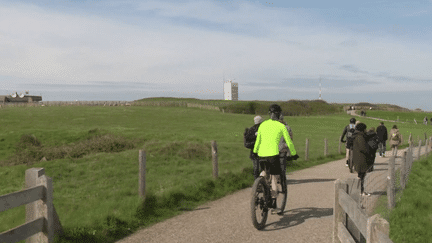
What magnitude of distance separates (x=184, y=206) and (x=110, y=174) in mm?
8497

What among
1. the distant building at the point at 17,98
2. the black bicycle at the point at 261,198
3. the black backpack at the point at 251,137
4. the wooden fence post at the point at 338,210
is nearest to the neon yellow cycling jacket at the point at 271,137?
the black bicycle at the point at 261,198

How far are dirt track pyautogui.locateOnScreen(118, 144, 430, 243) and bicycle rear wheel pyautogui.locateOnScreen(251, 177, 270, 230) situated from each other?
0.18 meters

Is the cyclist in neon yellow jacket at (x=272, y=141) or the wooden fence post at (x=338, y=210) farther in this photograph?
the cyclist in neon yellow jacket at (x=272, y=141)

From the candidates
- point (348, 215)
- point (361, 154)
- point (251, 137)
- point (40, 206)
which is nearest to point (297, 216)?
point (251, 137)

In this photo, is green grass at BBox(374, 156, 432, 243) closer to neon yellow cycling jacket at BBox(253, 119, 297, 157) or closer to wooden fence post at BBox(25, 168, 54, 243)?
neon yellow cycling jacket at BBox(253, 119, 297, 157)

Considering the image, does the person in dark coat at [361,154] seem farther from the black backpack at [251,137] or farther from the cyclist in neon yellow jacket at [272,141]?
the cyclist in neon yellow jacket at [272,141]

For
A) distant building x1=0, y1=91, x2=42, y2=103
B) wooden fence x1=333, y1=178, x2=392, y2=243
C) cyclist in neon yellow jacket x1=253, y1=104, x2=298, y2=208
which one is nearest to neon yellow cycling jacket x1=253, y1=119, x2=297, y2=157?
cyclist in neon yellow jacket x1=253, y1=104, x2=298, y2=208

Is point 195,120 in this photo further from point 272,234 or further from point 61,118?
point 272,234

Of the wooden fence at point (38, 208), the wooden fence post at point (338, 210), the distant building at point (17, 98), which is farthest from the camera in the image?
the distant building at point (17, 98)

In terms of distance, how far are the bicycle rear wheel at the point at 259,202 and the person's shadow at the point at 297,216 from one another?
0.20 metres

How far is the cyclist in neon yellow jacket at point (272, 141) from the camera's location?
716 centimetres

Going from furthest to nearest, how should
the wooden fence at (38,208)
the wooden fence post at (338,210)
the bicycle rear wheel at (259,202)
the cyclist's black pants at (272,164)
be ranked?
the cyclist's black pants at (272,164), the bicycle rear wheel at (259,202), the wooden fence at (38,208), the wooden fence post at (338,210)

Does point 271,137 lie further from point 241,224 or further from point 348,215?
point 348,215

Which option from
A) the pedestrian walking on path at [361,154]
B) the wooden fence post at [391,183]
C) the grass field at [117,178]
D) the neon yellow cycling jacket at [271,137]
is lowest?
the grass field at [117,178]
